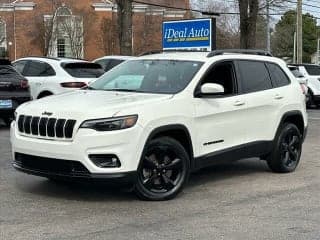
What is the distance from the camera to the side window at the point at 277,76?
29.8 feet

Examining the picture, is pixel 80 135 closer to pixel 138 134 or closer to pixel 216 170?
pixel 138 134

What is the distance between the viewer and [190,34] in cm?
1969

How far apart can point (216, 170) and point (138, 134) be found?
Answer: 2799 mm

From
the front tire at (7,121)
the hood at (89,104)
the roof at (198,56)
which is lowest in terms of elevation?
the front tire at (7,121)

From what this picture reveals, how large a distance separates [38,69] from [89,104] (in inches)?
372

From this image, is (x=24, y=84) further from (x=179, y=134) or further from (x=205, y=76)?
→ (x=179, y=134)

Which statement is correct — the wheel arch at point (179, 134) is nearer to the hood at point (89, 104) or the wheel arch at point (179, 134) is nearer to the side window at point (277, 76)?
the hood at point (89, 104)

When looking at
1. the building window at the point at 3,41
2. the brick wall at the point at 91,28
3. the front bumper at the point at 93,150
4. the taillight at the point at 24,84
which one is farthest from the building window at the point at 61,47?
the front bumper at the point at 93,150

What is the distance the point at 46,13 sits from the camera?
68.0 m

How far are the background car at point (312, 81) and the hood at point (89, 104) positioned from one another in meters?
17.0

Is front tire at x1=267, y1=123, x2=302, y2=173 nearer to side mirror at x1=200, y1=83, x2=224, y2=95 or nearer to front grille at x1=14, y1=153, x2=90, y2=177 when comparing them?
side mirror at x1=200, y1=83, x2=224, y2=95

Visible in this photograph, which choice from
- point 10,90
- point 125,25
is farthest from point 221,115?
point 125,25

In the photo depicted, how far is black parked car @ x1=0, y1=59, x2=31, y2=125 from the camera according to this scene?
45.6 ft

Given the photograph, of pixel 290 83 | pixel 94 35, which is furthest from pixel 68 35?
pixel 290 83
